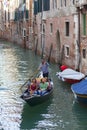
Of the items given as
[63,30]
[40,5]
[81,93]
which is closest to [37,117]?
[81,93]

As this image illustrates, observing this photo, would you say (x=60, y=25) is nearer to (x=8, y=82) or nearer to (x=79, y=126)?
(x=8, y=82)

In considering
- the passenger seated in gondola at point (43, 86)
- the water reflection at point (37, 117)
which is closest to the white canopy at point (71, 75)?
the passenger seated in gondola at point (43, 86)

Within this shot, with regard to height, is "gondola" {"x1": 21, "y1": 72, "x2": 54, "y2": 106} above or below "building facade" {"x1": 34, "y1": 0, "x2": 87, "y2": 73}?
below

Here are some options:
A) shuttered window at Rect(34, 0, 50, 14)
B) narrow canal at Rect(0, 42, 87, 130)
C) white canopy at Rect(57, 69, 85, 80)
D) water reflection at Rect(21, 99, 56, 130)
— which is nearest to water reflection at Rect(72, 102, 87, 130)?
narrow canal at Rect(0, 42, 87, 130)

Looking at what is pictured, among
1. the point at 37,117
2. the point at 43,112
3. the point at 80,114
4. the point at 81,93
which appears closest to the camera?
the point at 37,117

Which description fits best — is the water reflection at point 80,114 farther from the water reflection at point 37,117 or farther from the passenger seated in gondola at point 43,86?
the passenger seated in gondola at point 43,86

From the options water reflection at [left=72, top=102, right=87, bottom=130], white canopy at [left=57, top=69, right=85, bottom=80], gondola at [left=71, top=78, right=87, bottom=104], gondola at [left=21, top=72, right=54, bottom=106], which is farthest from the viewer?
white canopy at [left=57, top=69, right=85, bottom=80]

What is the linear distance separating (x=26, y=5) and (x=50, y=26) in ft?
28.5

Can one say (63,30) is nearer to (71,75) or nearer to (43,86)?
(71,75)

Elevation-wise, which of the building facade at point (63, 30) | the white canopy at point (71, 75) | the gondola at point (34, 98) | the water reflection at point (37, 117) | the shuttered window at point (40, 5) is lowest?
the water reflection at point (37, 117)

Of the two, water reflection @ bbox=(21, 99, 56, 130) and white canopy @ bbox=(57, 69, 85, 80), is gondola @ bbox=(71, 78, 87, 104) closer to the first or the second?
water reflection @ bbox=(21, 99, 56, 130)

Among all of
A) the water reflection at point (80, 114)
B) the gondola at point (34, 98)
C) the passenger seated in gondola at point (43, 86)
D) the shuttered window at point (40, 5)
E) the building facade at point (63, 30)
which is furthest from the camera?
the shuttered window at point (40, 5)

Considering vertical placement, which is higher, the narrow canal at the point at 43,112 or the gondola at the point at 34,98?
the gondola at the point at 34,98

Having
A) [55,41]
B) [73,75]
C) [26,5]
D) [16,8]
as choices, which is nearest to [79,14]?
[73,75]
